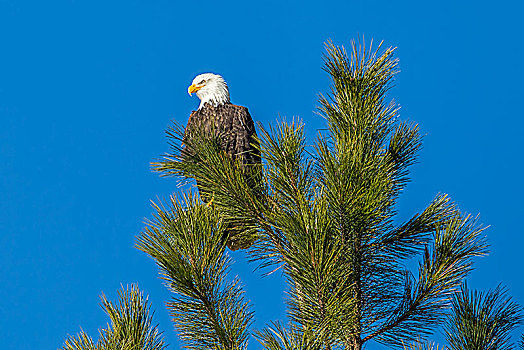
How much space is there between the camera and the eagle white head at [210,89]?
578 cm

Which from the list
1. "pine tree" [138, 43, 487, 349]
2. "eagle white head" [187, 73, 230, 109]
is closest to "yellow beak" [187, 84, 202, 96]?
"eagle white head" [187, 73, 230, 109]

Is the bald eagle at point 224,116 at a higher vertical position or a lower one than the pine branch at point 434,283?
higher

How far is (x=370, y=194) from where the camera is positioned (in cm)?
264

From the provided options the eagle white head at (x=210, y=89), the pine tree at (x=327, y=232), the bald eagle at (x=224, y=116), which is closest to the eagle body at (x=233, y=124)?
the bald eagle at (x=224, y=116)

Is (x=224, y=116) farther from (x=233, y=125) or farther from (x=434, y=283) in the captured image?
(x=434, y=283)

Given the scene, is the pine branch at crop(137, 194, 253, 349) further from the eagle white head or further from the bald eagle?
the eagle white head

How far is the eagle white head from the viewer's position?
19.0ft

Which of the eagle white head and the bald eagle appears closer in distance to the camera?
the bald eagle

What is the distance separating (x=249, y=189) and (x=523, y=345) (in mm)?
1524

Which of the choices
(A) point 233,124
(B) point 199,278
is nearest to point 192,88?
(A) point 233,124

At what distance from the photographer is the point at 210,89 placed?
5836 mm

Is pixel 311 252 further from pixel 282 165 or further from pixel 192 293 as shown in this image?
pixel 192 293

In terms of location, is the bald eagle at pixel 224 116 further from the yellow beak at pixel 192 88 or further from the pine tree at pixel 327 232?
the pine tree at pixel 327 232

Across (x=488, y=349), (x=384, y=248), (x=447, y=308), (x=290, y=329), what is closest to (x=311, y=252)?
(x=290, y=329)
